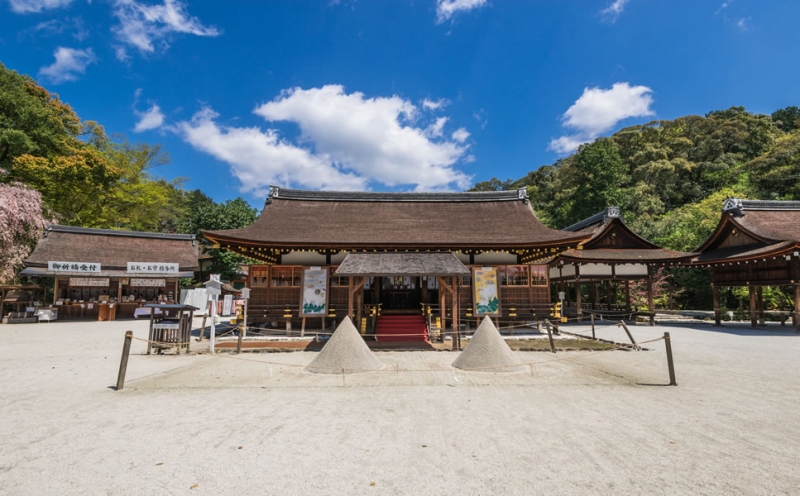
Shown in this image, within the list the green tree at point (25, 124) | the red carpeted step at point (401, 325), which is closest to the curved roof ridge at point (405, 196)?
the red carpeted step at point (401, 325)

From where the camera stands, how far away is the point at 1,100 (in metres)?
25.1

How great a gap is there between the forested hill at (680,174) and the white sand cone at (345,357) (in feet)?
92.3

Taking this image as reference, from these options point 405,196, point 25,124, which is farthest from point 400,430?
point 25,124

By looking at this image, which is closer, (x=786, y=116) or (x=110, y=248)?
(x=110, y=248)

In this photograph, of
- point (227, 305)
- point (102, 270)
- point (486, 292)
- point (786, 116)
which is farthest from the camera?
point (786, 116)

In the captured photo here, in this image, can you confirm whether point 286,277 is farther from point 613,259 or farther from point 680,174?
point 680,174

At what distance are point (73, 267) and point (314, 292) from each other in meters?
18.4

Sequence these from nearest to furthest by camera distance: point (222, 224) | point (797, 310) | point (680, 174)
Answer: point (797, 310) < point (222, 224) < point (680, 174)

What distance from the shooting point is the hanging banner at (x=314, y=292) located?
47.1 feet

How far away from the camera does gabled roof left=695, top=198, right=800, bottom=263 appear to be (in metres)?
17.0

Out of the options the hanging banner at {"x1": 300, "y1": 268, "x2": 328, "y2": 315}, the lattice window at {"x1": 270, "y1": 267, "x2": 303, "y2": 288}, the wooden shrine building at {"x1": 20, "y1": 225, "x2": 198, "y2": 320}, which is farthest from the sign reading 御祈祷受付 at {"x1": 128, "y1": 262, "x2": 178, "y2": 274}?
the hanging banner at {"x1": 300, "y1": 268, "x2": 328, "y2": 315}

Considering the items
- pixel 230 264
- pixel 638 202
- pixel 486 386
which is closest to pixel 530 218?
pixel 486 386

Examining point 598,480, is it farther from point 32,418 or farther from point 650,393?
point 32,418

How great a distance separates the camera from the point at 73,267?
21.9 meters
